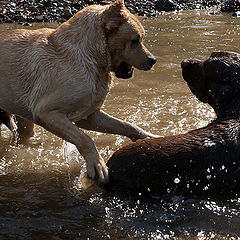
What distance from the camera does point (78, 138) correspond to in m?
4.50

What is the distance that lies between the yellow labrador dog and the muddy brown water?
1.28 feet

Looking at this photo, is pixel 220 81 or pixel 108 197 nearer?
pixel 108 197

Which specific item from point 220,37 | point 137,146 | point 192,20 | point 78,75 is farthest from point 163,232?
point 192,20

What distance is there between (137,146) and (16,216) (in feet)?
4.06

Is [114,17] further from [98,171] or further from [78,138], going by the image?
[98,171]

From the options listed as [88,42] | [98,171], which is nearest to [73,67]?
[88,42]

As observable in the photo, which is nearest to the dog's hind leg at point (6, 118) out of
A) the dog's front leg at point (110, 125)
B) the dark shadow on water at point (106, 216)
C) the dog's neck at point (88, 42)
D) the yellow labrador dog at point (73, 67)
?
the yellow labrador dog at point (73, 67)

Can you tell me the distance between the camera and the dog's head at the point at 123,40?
4.60 meters

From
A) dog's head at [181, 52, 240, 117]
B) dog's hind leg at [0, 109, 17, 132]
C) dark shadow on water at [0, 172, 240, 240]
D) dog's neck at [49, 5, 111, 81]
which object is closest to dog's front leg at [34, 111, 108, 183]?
dark shadow on water at [0, 172, 240, 240]

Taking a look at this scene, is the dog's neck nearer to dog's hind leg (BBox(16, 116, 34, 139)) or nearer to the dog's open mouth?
the dog's open mouth

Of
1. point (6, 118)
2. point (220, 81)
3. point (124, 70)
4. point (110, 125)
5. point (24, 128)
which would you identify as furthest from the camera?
point (24, 128)

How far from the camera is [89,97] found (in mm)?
4680

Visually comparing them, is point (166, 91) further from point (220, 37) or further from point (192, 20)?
point (192, 20)

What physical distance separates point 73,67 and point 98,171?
3.49 ft
